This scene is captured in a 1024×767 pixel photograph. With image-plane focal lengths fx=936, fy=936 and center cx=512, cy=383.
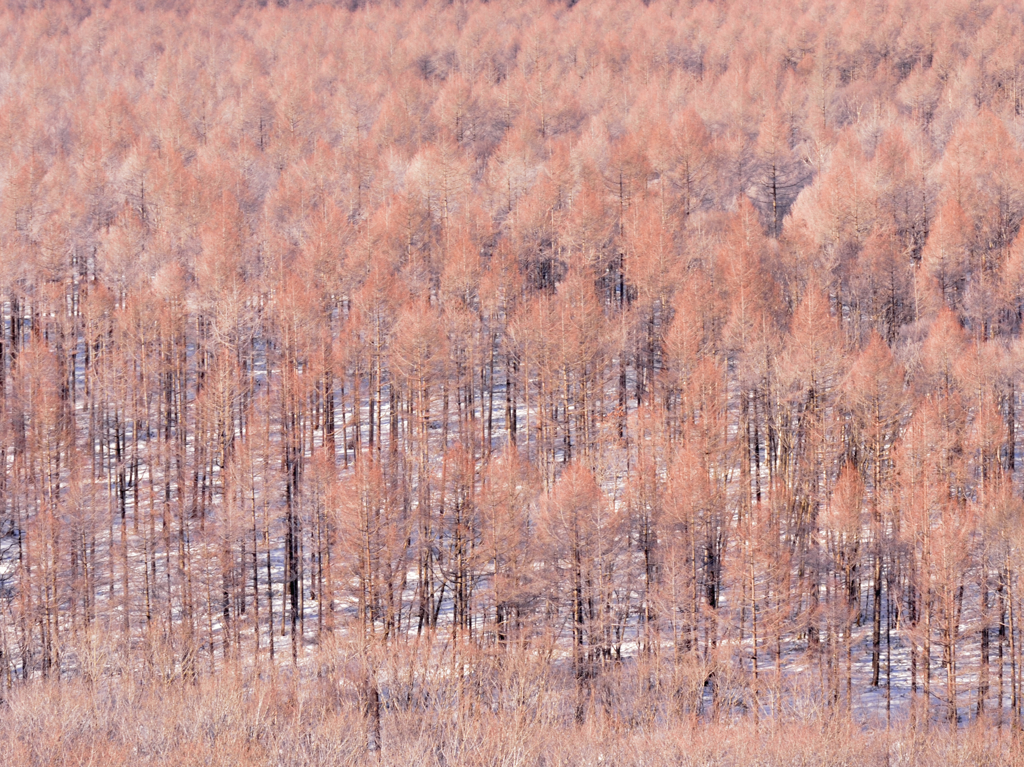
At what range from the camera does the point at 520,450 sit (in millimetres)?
42844

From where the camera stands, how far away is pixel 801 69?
89500 mm

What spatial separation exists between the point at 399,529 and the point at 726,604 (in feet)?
40.8

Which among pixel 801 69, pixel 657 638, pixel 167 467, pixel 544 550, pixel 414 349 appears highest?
pixel 801 69

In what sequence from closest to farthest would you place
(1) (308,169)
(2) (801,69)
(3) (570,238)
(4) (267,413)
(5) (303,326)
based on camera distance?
(4) (267,413), (5) (303,326), (3) (570,238), (1) (308,169), (2) (801,69)

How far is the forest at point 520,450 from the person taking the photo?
1064 inches

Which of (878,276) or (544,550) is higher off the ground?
(878,276)

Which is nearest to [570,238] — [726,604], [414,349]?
[414,349]

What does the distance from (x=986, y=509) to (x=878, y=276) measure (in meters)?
17.7

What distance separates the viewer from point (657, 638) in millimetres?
32281

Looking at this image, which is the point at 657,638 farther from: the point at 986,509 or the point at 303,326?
the point at 303,326

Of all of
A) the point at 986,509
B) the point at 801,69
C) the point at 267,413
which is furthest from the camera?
the point at 801,69

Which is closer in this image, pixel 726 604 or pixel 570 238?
pixel 726 604

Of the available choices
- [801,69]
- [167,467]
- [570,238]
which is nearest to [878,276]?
[570,238]

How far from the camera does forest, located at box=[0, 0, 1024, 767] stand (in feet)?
88.7
